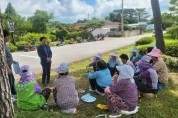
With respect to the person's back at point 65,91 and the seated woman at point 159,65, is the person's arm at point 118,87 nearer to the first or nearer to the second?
the person's back at point 65,91

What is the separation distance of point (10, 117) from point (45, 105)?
267 centimetres

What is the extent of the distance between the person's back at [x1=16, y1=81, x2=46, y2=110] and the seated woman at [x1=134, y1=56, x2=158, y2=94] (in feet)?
7.83

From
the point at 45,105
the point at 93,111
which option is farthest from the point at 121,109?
the point at 45,105

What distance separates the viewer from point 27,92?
537 centimetres

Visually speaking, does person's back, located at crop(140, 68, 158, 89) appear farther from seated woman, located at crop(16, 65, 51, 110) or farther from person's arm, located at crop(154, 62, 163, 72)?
seated woman, located at crop(16, 65, 51, 110)

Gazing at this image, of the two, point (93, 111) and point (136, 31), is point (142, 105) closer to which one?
point (93, 111)

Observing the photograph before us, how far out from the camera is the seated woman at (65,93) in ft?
17.6

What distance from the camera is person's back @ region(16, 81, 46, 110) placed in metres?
5.34

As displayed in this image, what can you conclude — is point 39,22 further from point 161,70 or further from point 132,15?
point 132,15

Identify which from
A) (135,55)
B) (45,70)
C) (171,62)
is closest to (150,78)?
(135,55)

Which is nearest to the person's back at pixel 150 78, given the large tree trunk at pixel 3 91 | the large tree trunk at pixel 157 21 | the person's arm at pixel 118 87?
the person's arm at pixel 118 87

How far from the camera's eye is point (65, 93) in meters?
5.36

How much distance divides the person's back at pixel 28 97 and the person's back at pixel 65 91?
428mm

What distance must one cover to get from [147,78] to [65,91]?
212 centimetres
